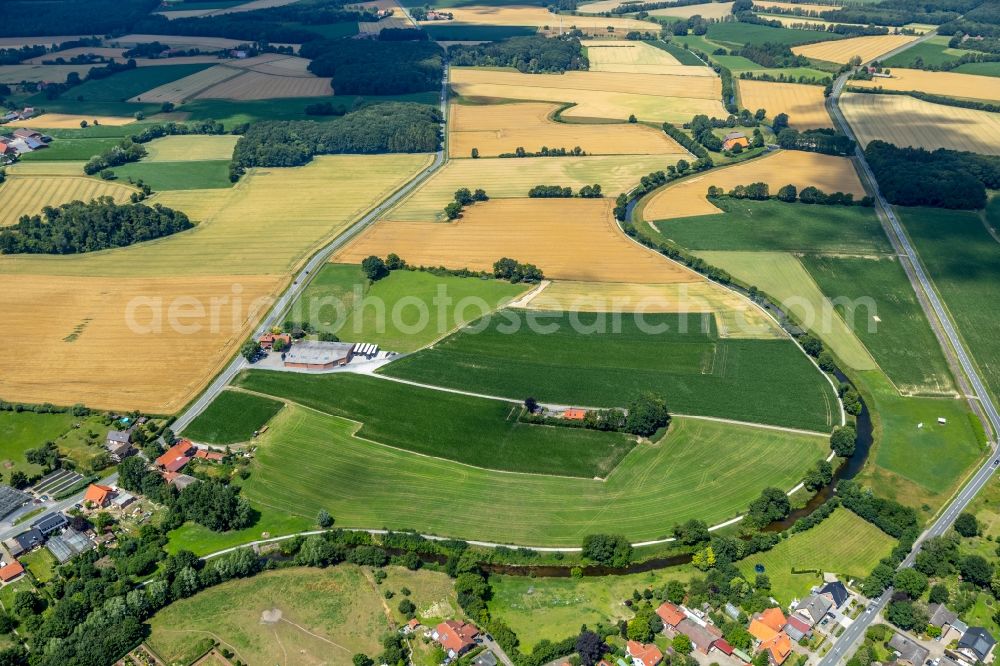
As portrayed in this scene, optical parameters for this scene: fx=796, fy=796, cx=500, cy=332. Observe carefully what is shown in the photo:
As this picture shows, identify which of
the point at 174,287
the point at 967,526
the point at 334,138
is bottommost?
the point at 967,526

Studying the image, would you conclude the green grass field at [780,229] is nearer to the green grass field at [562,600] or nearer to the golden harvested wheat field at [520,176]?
the golden harvested wheat field at [520,176]

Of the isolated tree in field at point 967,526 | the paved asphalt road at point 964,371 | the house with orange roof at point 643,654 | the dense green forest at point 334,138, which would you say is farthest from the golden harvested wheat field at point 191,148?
the isolated tree in field at point 967,526

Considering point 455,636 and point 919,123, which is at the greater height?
point 919,123

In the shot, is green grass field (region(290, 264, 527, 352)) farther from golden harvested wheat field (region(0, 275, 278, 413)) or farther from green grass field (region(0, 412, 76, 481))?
green grass field (region(0, 412, 76, 481))

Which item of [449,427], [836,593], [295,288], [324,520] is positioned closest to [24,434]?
[295,288]

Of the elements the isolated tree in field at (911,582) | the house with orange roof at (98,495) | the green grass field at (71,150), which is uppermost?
the green grass field at (71,150)

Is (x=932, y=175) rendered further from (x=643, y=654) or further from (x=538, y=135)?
(x=643, y=654)

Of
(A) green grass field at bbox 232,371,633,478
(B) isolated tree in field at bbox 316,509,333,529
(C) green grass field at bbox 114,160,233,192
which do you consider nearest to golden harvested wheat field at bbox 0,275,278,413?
(A) green grass field at bbox 232,371,633,478
